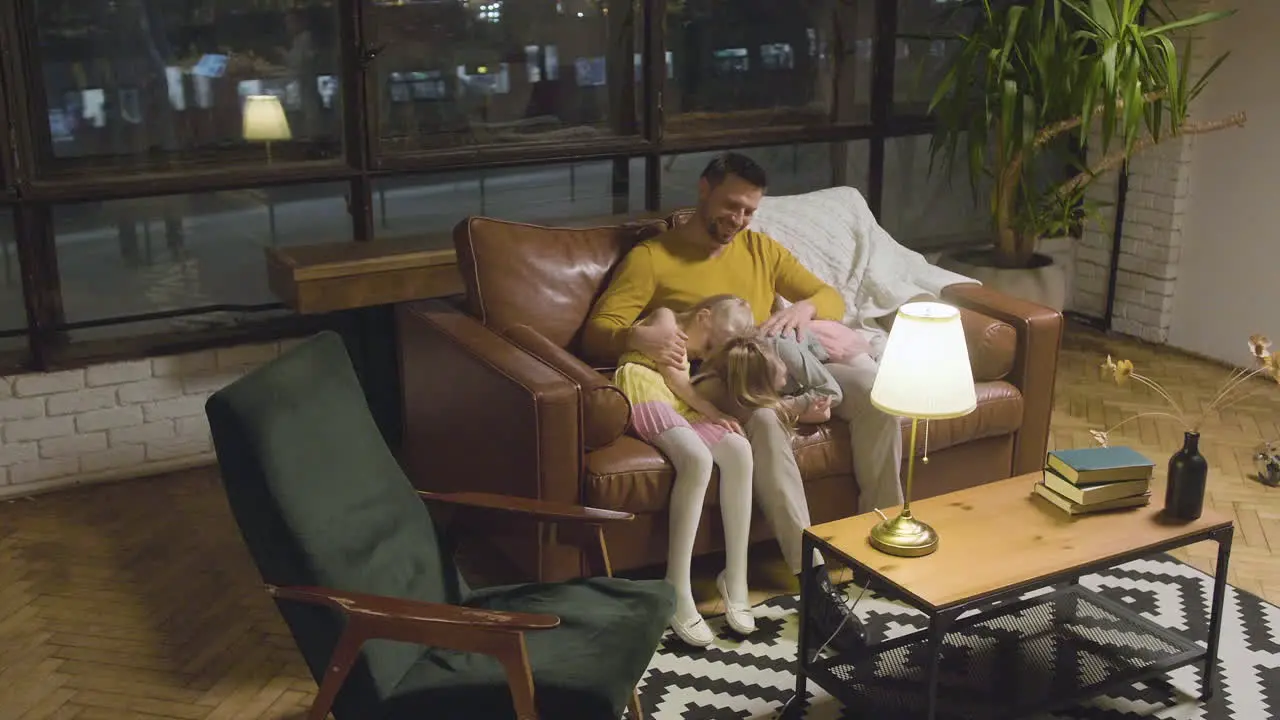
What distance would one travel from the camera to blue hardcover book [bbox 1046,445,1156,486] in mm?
2830

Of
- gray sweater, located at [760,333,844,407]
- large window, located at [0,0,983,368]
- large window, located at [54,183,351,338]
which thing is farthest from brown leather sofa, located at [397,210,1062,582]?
large window, located at [54,183,351,338]

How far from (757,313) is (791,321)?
185mm

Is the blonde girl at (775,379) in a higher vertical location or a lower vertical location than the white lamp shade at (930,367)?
lower

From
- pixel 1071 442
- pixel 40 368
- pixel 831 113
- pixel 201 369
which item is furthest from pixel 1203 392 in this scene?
pixel 40 368

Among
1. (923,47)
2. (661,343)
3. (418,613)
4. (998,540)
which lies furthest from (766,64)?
(418,613)

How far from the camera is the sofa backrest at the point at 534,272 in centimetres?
359

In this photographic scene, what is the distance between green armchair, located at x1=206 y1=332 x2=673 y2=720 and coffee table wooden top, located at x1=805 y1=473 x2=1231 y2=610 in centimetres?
48

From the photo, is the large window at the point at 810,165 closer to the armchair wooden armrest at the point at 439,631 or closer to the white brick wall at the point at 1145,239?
the white brick wall at the point at 1145,239

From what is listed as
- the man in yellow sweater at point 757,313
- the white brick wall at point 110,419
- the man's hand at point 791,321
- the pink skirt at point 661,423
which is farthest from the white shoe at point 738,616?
the white brick wall at point 110,419

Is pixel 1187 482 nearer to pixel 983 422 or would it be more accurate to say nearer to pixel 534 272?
pixel 983 422

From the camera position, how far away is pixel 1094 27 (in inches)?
183

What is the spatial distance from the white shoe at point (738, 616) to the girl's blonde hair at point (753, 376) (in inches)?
18.7

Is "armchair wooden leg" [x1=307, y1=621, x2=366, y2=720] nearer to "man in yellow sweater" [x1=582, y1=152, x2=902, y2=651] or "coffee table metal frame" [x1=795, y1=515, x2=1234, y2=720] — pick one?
"coffee table metal frame" [x1=795, y1=515, x2=1234, y2=720]

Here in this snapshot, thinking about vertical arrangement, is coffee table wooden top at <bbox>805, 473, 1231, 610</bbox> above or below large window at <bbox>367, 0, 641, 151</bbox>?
below
